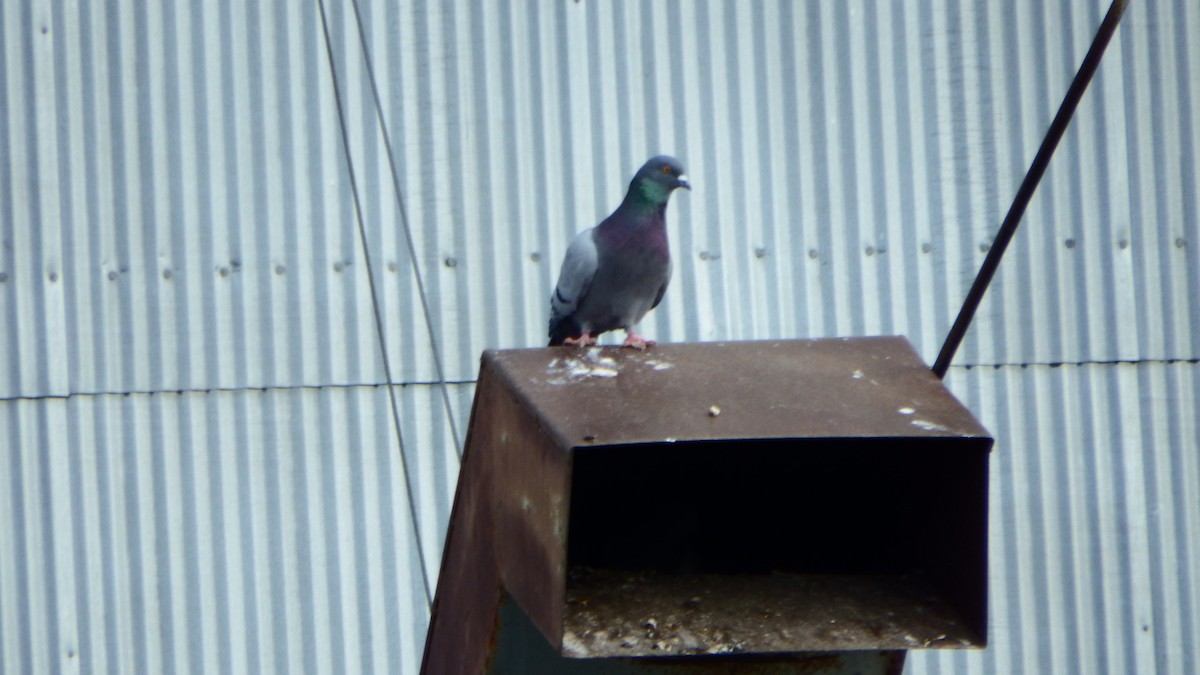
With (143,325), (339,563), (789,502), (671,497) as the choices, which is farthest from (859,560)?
(143,325)

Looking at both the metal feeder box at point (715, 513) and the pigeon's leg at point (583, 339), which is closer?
the metal feeder box at point (715, 513)

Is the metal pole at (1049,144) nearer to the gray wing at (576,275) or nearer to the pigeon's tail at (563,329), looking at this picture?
the gray wing at (576,275)

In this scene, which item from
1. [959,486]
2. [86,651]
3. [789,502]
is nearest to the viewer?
[959,486]

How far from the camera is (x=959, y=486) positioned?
7.72 feet

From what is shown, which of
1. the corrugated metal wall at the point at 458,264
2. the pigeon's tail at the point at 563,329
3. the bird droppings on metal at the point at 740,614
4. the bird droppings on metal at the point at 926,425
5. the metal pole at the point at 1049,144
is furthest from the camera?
the corrugated metal wall at the point at 458,264

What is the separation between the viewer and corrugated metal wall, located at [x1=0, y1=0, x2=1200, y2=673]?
4656mm

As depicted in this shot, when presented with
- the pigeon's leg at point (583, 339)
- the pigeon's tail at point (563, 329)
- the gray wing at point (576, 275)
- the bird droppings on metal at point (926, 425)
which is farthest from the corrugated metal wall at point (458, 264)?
the bird droppings on metal at point (926, 425)

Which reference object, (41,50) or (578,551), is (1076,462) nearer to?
(578,551)

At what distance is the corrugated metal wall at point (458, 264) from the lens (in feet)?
15.3

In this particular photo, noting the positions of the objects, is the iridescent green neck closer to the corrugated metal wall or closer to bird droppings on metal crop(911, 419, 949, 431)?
the corrugated metal wall

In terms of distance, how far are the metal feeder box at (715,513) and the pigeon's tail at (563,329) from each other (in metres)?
1.46

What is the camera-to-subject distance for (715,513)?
9.32ft

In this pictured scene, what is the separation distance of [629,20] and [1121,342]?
85.2 inches

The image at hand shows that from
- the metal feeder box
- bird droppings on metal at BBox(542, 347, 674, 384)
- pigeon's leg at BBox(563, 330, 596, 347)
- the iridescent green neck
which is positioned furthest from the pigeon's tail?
bird droppings on metal at BBox(542, 347, 674, 384)
